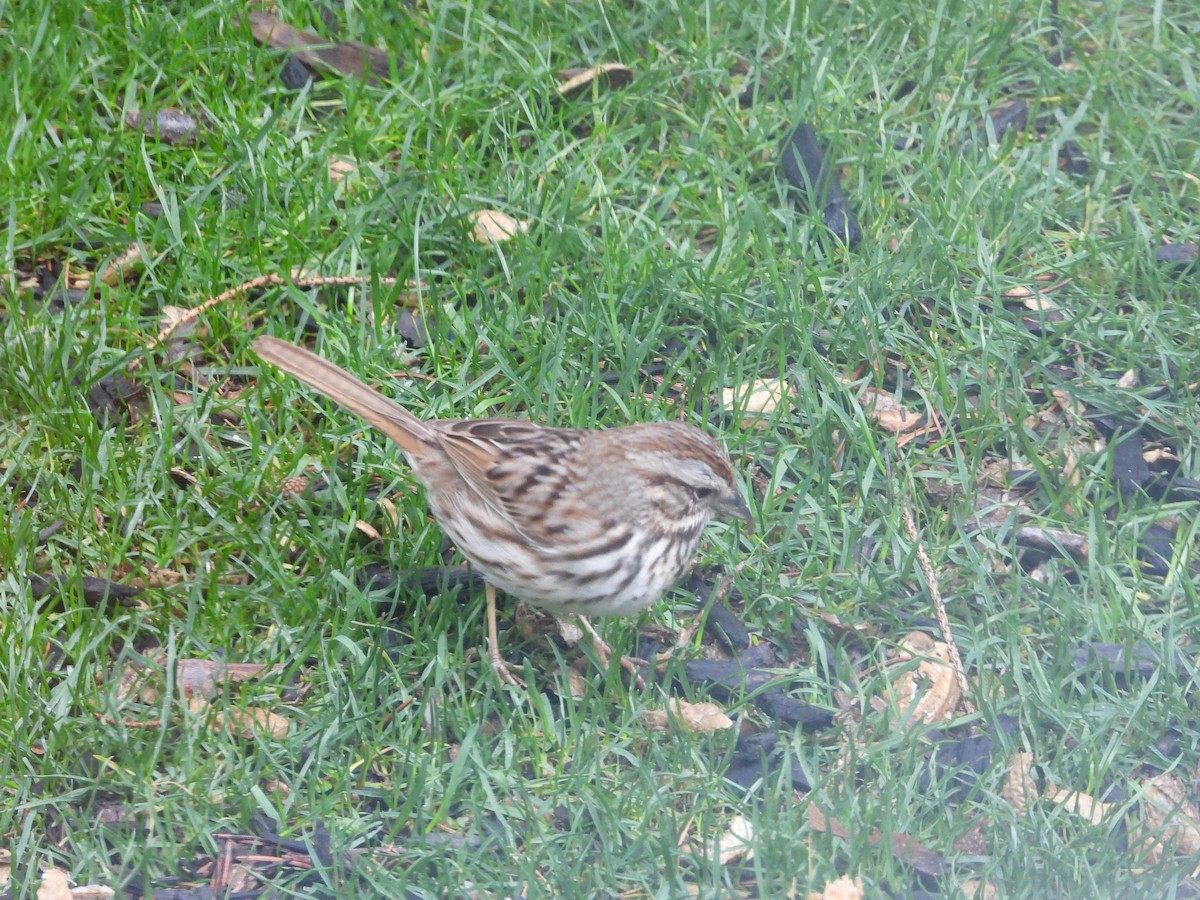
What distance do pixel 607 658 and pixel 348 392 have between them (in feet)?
4.27

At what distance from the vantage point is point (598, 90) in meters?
7.19

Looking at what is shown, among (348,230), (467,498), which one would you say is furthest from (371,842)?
(348,230)

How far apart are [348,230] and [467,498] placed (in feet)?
6.24

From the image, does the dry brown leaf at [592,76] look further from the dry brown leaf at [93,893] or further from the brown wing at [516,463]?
the dry brown leaf at [93,893]

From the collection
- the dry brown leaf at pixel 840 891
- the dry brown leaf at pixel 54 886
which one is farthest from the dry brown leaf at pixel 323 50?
the dry brown leaf at pixel 840 891

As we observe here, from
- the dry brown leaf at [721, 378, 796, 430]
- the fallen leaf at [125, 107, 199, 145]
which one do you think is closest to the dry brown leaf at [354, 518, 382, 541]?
the dry brown leaf at [721, 378, 796, 430]

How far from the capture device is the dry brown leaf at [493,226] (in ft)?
21.4

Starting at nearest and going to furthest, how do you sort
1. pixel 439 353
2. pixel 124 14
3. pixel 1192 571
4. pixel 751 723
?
pixel 751 723, pixel 1192 571, pixel 439 353, pixel 124 14

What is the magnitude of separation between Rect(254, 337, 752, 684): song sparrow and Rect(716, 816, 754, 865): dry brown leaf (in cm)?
79

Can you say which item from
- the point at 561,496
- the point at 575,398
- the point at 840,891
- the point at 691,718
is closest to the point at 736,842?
the point at 840,891

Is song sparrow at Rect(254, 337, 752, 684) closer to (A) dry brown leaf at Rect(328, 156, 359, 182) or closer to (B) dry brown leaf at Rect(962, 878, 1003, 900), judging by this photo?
(B) dry brown leaf at Rect(962, 878, 1003, 900)

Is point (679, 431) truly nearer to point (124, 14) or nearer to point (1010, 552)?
point (1010, 552)

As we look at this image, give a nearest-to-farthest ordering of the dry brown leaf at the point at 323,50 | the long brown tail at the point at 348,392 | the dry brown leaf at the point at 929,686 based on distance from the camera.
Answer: the dry brown leaf at the point at 929,686, the long brown tail at the point at 348,392, the dry brown leaf at the point at 323,50

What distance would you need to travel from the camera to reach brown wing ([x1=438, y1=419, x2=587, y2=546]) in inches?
196
